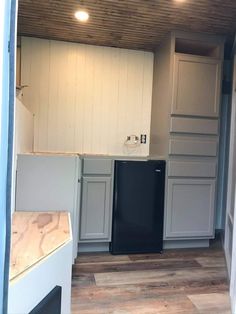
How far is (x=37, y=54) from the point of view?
11.7 feet

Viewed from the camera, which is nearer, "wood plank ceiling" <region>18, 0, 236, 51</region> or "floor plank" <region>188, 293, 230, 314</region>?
"floor plank" <region>188, 293, 230, 314</region>

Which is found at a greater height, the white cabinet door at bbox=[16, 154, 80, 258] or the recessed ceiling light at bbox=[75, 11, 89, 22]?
the recessed ceiling light at bbox=[75, 11, 89, 22]

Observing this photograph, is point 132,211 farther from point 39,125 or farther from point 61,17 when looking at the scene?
point 61,17

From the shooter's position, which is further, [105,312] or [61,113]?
[61,113]

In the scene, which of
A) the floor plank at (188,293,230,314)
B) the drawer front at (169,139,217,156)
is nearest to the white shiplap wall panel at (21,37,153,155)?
the drawer front at (169,139,217,156)

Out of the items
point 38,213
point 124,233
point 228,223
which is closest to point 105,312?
point 38,213

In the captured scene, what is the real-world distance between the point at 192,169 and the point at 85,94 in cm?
160

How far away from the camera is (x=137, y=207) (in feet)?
10.5

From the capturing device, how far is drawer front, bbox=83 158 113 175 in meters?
3.13

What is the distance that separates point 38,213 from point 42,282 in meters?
1.11

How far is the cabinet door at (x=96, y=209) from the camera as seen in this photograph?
10.3 ft

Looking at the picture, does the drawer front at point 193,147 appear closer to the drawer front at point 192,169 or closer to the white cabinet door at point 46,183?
the drawer front at point 192,169

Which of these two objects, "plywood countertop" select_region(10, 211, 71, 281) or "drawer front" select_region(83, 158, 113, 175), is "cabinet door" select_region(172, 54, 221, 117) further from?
"plywood countertop" select_region(10, 211, 71, 281)

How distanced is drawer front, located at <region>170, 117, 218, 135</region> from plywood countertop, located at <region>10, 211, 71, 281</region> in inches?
64.2
